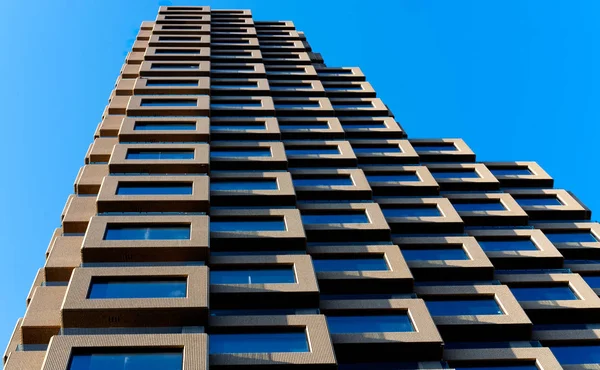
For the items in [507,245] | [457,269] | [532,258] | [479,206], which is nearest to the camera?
[457,269]

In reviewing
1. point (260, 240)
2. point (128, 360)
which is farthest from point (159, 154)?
point (128, 360)

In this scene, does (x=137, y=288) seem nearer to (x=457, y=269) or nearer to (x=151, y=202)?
(x=151, y=202)

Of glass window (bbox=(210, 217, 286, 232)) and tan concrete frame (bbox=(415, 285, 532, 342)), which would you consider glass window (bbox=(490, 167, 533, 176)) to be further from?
glass window (bbox=(210, 217, 286, 232))

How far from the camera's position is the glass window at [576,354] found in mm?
27578

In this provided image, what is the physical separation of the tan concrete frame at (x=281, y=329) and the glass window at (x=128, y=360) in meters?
1.56

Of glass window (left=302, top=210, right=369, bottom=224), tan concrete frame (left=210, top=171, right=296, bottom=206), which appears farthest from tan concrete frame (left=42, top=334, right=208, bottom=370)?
glass window (left=302, top=210, right=369, bottom=224)

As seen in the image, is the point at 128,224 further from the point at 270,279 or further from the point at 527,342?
the point at 527,342

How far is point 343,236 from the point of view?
32.6 meters

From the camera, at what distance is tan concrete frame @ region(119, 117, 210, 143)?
38.9 m

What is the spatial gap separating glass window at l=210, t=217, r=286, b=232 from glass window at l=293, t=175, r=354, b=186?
6.69 metres

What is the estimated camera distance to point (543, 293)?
1241 inches

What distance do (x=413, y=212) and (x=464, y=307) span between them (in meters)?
8.96

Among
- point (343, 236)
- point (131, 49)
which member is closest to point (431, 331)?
point (343, 236)

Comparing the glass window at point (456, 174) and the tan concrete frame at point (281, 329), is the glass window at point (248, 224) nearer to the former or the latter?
the tan concrete frame at point (281, 329)
